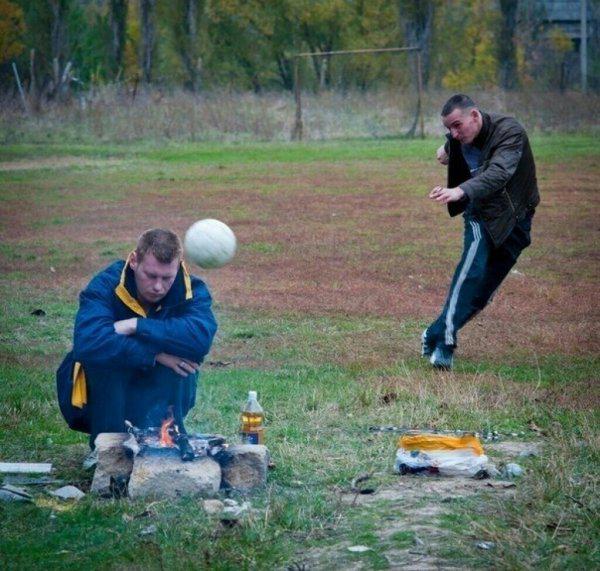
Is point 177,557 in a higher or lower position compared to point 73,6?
lower

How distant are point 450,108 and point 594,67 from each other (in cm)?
3495

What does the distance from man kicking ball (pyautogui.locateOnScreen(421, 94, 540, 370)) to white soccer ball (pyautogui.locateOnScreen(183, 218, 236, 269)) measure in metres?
1.83

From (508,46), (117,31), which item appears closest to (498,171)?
(508,46)

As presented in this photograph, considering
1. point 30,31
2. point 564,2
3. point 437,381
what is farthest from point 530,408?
point 564,2

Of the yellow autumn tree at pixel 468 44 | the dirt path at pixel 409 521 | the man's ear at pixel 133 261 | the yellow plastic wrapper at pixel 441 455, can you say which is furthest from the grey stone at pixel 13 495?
the yellow autumn tree at pixel 468 44

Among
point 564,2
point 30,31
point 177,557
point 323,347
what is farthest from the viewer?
point 564,2

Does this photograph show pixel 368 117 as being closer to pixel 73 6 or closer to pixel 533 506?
pixel 73 6

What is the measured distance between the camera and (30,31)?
38812mm

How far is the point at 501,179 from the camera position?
9.33 metres

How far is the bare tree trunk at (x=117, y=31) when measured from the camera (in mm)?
45312

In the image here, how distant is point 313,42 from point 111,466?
43614 mm

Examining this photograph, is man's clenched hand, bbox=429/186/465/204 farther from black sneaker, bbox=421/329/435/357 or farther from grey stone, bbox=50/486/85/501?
grey stone, bbox=50/486/85/501

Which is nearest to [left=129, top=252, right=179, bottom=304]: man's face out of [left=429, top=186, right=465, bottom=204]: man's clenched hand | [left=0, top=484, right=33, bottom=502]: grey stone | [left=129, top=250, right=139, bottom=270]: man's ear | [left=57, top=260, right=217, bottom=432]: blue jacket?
[left=129, top=250, right=139, bottom=270]: man's ear

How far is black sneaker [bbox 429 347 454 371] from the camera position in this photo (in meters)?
9.56
